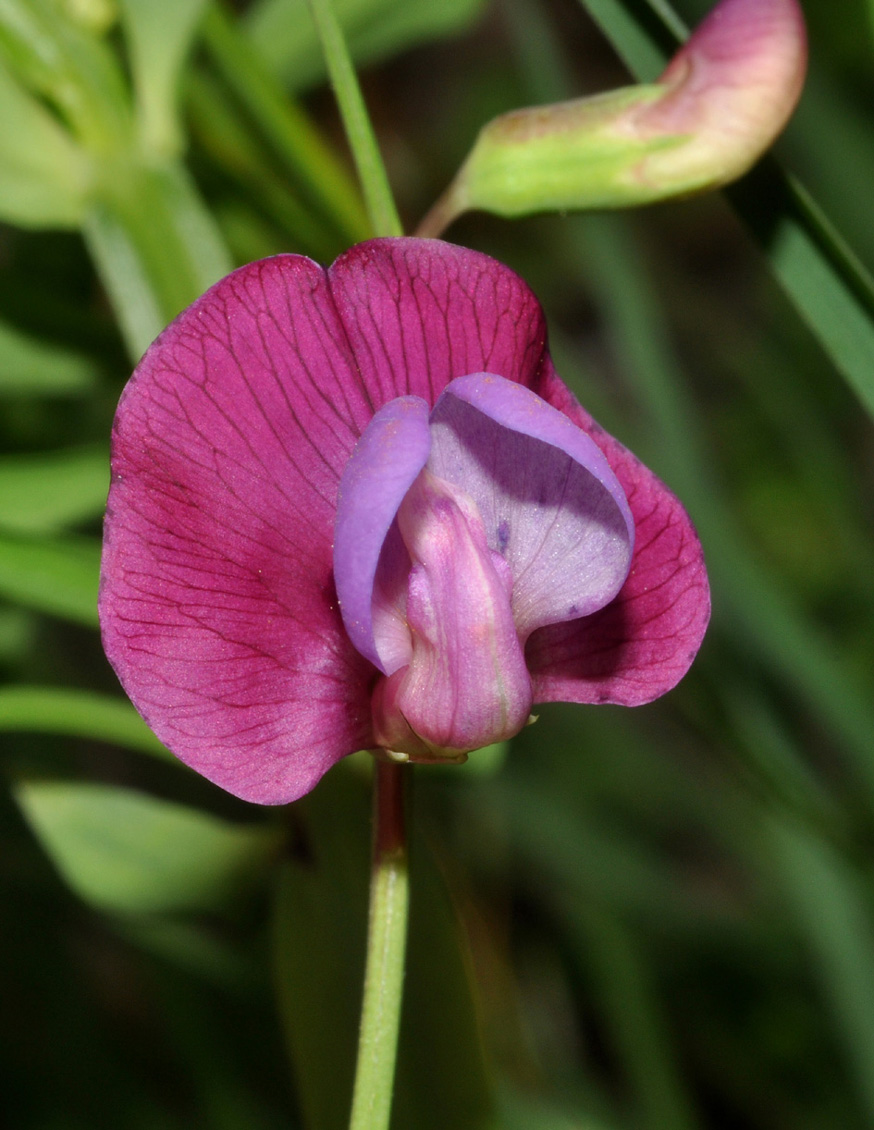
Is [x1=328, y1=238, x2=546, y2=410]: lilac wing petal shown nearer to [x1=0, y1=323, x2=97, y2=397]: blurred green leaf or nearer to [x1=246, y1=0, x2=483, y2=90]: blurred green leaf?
[x1=0, y1=323, x2=97, y2=397]: blurred green leaf

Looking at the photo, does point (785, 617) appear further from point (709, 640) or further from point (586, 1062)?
point (586, 1062)

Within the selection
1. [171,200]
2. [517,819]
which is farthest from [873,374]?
[517,819]

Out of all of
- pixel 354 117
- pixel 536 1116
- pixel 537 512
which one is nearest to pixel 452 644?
pixel 537 512

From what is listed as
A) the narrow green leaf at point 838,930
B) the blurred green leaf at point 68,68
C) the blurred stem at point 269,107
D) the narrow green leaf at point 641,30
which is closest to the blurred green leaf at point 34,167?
the blurred green leaf at point 68,68

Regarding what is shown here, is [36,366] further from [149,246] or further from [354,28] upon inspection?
[354,28]

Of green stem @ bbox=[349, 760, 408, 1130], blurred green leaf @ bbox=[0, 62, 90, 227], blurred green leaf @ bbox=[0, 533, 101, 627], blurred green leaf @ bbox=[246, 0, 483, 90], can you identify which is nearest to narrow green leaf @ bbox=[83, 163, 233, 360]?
blurred green leaf @ bbox=[0, 62, 90, 227]
